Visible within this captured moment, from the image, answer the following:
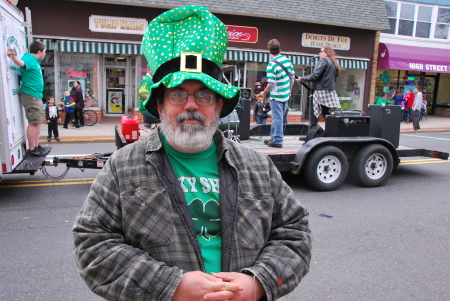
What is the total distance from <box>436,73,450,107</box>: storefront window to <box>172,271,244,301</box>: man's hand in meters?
26.4

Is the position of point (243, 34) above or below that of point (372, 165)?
above

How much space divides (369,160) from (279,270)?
576cm

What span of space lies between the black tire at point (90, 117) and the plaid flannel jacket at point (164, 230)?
14426 millimetres

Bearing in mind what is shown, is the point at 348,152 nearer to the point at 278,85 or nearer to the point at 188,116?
the point at 278,85

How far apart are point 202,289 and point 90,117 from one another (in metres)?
15.0

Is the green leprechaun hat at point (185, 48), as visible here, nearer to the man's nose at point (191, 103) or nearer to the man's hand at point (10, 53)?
the man's nose at point (191, 103)

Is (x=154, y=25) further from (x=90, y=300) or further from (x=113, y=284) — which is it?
(x=90, y=300)

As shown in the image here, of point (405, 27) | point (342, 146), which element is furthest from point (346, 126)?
Answer: point (405, 27)

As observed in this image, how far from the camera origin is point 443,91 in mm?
24469

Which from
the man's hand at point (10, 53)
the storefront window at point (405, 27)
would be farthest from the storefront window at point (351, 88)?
the man's hand at point (10, 53)

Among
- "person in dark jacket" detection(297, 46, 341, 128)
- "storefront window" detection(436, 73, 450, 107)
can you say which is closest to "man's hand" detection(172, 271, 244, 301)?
"person in dark jacket" detection(297, 46, 341, 128)

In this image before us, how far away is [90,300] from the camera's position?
324cm

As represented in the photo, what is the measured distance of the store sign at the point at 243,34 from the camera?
648 inches

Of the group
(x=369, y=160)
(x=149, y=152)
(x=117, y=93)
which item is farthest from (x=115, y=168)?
(x=117, y=93)
